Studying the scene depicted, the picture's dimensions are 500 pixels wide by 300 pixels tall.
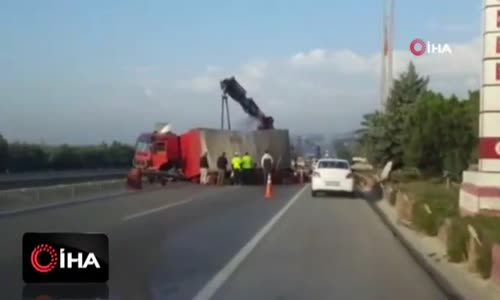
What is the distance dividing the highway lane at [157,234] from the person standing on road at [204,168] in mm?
12178

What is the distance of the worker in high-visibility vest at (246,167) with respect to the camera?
4512 cm

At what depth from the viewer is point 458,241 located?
46.4ft

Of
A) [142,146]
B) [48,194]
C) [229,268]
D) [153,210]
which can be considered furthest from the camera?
[142,146]

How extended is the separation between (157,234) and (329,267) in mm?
5516

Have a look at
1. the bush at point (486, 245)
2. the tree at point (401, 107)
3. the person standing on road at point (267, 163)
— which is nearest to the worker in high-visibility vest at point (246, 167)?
the person standing on road at point (267, 163)

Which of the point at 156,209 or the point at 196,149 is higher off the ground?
the point at 196,149

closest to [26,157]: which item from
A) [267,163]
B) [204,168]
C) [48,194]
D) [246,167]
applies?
[204,168]

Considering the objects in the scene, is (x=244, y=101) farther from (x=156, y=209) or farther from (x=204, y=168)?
(x=156, y=209)

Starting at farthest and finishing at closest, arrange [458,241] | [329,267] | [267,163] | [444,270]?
[267,163] → [458,241] → [444,270] → [329,267]

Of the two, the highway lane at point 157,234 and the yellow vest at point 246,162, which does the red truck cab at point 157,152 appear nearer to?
the yellow vest at point 246,162

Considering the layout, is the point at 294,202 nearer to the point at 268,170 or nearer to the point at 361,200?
the point at 361,200

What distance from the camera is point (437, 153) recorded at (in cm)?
3775

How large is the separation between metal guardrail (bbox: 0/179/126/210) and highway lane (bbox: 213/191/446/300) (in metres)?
8.08

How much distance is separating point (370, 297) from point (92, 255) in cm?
380
